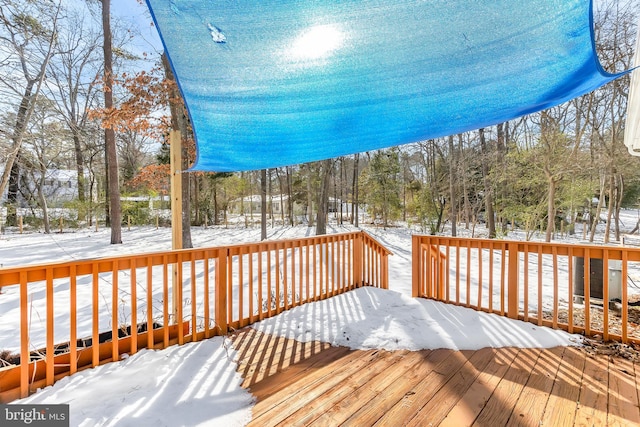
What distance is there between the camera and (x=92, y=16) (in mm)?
8516

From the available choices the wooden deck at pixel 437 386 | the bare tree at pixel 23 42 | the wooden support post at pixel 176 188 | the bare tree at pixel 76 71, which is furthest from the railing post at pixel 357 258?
the bare tree at pixel 76 71

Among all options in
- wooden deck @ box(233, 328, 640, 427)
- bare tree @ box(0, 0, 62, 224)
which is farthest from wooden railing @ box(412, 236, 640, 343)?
bare tree @ box(0, 0, 62, 224)

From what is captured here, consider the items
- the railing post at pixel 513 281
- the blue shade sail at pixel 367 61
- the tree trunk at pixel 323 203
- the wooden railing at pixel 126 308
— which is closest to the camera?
the blue shade sail at pixel 367 61

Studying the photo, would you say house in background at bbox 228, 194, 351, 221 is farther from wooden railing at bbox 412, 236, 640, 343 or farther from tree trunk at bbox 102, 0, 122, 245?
wooden railing at bbox 412, 236, 640, 343

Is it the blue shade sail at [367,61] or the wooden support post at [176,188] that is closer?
the blue shade sail at [367,61]

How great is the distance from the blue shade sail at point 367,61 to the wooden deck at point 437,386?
173 centimetres

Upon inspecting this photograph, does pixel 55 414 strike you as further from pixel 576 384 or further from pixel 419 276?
pixel 419 276

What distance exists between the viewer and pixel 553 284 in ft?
9.82

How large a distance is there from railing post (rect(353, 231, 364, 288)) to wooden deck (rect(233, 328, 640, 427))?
5.55 ft

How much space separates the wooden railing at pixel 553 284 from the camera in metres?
2.49

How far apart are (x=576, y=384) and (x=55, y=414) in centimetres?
304

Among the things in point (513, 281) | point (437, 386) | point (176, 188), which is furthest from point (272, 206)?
point (437, 386)

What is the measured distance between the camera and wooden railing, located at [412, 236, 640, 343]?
2488 millimetres

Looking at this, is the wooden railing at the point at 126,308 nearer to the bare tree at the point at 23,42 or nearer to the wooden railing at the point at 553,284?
the wooden railing at the point at 553,284
